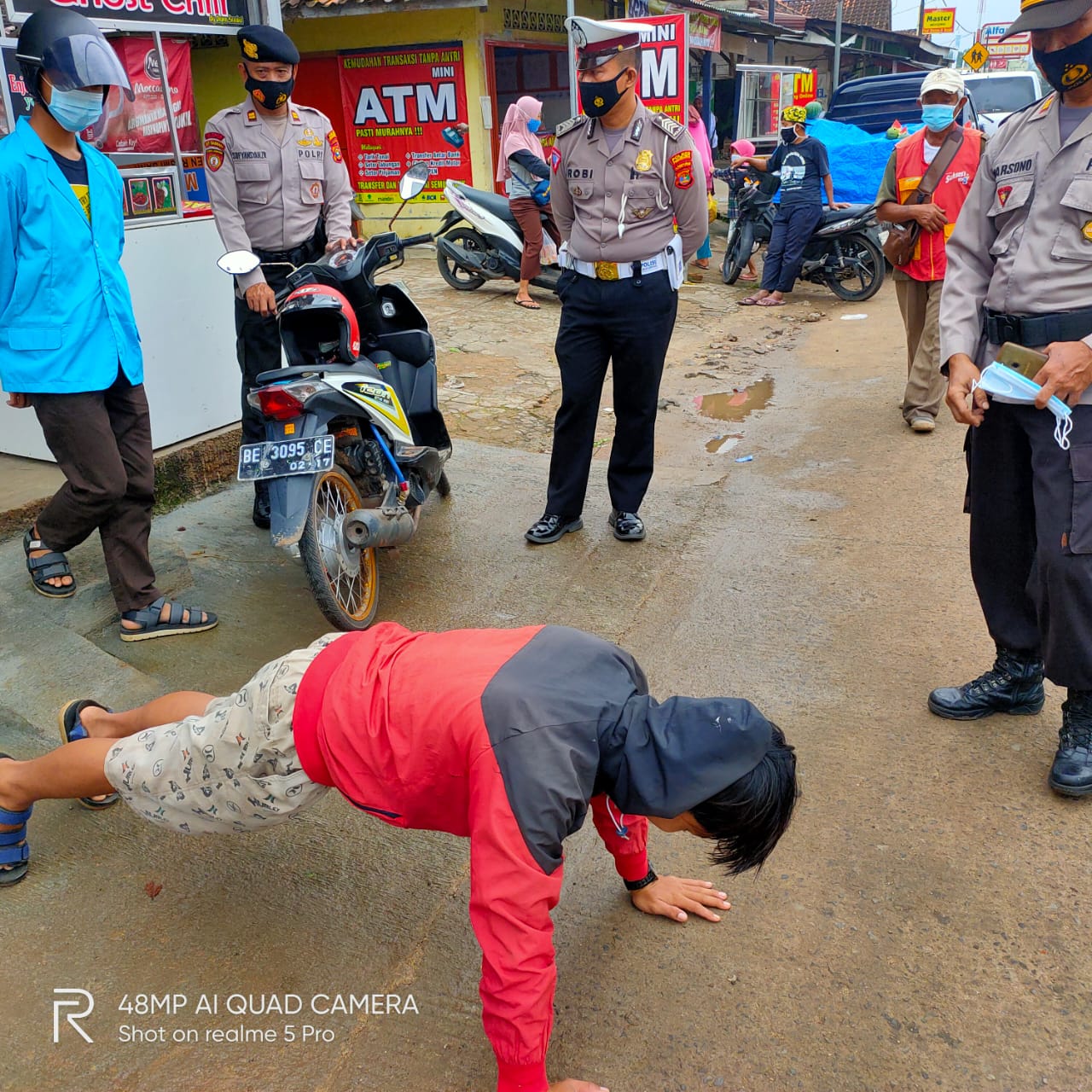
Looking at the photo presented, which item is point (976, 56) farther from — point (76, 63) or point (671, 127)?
point (76, 63)

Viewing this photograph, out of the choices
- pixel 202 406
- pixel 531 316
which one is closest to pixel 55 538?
pixel 202 406

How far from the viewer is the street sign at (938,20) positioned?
2398cm

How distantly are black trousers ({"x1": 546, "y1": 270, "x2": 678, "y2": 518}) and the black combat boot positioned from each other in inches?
80.8

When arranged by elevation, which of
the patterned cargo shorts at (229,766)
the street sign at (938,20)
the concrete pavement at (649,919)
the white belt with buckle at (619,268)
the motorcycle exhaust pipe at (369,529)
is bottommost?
the concrete pavement at (649,919)

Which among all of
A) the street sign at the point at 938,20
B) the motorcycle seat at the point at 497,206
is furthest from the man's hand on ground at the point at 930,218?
the street sign at the point at 938,20

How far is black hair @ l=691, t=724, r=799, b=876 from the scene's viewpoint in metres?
1.63

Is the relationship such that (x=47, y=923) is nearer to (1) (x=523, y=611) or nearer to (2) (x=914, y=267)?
(1) (x=523, y=611)

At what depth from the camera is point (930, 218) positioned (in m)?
5.09

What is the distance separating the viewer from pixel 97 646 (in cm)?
329

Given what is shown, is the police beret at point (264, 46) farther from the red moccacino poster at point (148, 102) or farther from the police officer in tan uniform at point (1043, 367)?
the police officer in tan uniform at point (1043, 367)

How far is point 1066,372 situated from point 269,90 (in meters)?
3.12

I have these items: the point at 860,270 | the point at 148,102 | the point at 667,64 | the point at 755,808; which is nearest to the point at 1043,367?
the point at 755,808

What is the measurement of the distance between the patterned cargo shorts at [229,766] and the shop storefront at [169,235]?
9.27ft

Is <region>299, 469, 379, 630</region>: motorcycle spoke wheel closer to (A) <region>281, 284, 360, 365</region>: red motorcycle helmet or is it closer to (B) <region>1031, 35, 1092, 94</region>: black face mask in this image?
(A) <region>281, 284, 360, 365</region>: red motorcycle helmet
